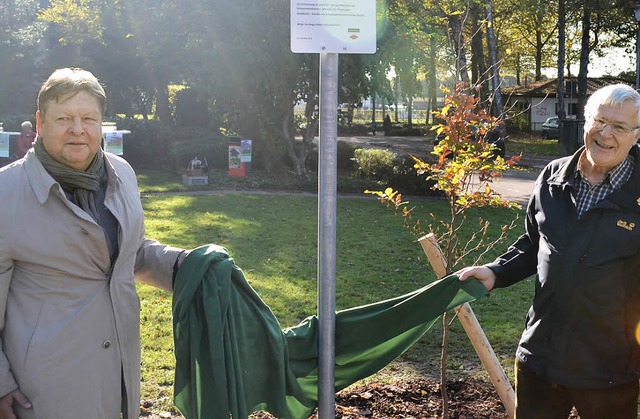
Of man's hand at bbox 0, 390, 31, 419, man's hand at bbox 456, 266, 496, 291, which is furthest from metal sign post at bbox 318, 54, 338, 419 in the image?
man's hand at bbox 0, 390, 31, 419

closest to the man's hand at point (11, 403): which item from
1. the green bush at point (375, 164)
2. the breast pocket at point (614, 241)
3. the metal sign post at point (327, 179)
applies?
the metal sign post at point (327, 179)

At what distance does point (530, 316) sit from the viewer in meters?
3.31

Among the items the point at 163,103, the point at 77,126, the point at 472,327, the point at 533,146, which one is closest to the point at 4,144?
the point at 163,103

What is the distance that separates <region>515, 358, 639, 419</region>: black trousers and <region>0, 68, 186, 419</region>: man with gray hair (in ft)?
5.39

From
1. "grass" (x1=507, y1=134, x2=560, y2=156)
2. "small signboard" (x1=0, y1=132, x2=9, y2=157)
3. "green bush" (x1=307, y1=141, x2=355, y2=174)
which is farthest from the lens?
"grass" (x1=507, y1=134, x2=560, y2=156)

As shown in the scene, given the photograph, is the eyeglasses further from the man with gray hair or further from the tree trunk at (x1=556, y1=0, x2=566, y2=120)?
the tree trunk at (x1=556, y1=0, x2=566, y2=120)

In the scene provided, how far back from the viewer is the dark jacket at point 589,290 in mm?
3029

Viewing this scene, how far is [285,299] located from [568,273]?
5.77 meters

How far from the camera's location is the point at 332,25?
10.3 feet

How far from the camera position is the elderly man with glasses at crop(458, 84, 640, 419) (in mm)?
3033

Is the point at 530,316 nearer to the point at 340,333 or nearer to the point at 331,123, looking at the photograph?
the point at 340,333

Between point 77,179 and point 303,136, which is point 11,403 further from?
point 303,136

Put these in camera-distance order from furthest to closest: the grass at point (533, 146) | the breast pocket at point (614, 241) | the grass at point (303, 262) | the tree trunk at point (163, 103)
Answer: the grass at point (533, 146) < the tree trunk at point (163, 103) < the grass at point (303, 262) < the breast pocket at point (614, 241)

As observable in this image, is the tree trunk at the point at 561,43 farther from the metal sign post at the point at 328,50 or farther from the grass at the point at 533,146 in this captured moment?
the metal sign post at the point at 328,50
